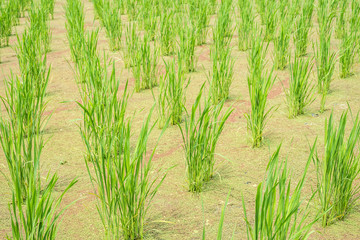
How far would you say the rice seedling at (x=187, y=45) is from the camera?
3.12m

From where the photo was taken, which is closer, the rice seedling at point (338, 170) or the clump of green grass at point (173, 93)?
the rice seedling at point (338, 170)

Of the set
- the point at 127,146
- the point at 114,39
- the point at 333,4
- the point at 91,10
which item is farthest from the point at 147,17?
the point at 127,146

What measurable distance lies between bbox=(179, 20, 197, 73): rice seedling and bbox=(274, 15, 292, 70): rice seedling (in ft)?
2.19

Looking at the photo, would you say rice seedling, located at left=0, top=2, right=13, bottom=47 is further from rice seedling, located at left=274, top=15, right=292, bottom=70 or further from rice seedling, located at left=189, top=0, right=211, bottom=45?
rice seedling, located at left=274, top=15, right=292, bottom=70

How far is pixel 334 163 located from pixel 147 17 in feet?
9.75

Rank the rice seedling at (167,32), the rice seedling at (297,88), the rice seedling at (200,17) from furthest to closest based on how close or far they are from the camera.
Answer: the rice seedling at (200,17)
the rice seedling at (167,32)
the rice seedling at (297,88)

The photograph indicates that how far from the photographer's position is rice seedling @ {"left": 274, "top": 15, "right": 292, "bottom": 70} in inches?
129

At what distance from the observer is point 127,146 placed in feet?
5.00

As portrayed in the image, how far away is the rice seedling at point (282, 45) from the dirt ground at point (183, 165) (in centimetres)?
10

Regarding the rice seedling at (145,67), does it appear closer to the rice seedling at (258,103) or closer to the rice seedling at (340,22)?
the rice seedling at (258,103)

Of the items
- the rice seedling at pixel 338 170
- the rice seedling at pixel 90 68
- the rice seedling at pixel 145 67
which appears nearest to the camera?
the rice seedling at pixel 338 170

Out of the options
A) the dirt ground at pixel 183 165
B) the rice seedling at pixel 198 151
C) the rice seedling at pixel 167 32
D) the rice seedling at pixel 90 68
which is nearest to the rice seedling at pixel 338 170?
the dirt ground at pixel 183 165

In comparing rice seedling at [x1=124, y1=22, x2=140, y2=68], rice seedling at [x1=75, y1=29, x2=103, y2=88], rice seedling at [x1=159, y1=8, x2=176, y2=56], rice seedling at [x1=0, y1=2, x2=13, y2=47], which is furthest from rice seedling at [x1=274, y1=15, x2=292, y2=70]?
rice seedling at [x1=0, y1=2, x2=13, y2=47]

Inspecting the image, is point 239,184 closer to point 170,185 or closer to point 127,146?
point 170,185
